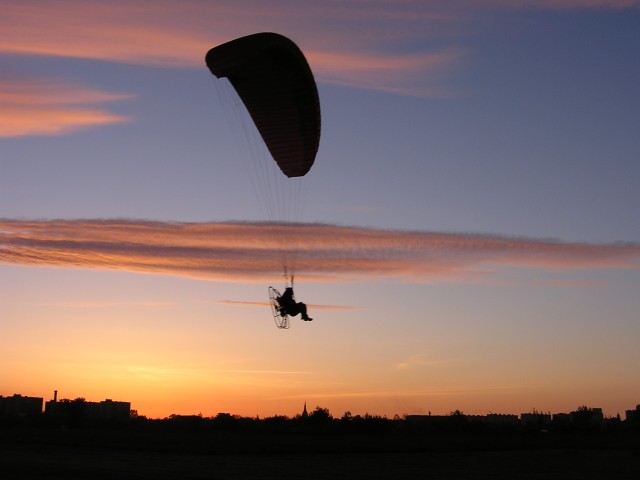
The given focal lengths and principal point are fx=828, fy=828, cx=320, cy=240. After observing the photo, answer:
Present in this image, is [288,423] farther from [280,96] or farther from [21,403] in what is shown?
[21,403]

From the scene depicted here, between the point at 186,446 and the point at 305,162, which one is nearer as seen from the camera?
the point at 305,162

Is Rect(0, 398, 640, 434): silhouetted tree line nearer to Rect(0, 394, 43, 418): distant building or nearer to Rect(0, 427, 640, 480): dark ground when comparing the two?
Rect(0, 427, 640, 480): dark ground

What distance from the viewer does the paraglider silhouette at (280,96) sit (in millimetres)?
29328

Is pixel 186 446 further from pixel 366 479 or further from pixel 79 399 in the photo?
pixel 79 399

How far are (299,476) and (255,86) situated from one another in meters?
14.5

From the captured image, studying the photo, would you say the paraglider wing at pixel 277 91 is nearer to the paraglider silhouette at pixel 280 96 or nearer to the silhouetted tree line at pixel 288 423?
the paraglider silhouette at pixel 280 96

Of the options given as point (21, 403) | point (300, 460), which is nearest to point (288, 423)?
point (300, 460)

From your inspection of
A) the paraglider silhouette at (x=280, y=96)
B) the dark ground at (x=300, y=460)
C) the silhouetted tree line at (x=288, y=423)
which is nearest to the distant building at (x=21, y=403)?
the silhouetted tree line at (x=288, y=423)

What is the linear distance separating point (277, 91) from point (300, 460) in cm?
1908

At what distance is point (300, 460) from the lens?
133 feet

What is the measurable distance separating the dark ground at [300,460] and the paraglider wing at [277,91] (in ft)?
40.2

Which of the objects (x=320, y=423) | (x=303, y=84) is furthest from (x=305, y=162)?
(x=320, y=423)

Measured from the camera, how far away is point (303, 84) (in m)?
30.3

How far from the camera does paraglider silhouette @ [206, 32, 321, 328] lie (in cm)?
2933
